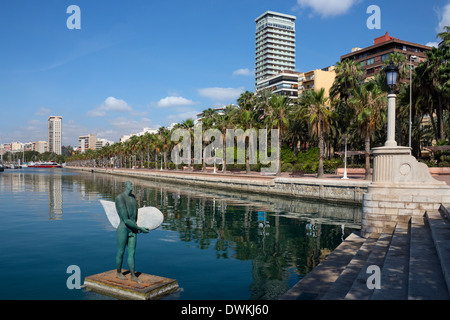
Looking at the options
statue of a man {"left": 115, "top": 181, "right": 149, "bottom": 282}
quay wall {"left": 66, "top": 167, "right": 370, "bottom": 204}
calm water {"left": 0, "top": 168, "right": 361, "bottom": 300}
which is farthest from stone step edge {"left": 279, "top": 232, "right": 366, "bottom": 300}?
quay wall {"left": 66, "top": 167, "right": 370, "bottom": 204}

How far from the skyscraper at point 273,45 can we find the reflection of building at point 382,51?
82304 mm

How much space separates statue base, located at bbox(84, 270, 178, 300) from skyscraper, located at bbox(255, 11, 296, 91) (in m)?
163

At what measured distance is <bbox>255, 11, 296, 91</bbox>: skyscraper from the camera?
165250 millimetres

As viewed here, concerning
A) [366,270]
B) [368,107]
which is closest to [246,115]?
[368,107]

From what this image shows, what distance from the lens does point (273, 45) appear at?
6580 inches

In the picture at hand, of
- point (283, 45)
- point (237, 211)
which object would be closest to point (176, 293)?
point (237, 211)

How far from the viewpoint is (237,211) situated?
24078mm

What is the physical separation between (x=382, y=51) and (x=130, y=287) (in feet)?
287

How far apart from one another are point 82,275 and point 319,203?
71.1 feet

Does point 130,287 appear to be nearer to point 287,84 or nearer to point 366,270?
point 366,270

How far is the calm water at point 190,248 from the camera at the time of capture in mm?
9219

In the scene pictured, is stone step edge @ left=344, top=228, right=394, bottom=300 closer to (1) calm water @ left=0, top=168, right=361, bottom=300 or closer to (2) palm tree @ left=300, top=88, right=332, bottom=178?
(1) calm water @ left=0, top=168, right=361, bottom=300
